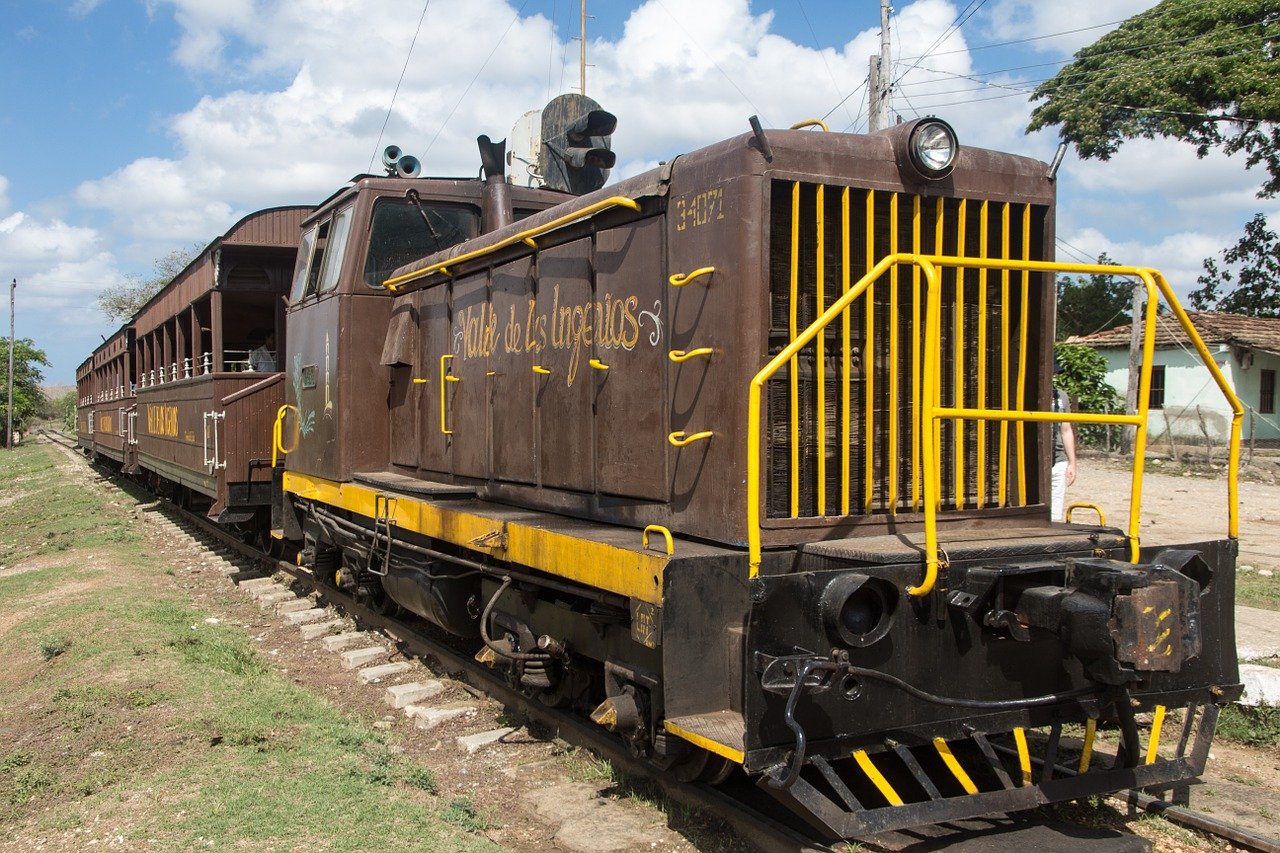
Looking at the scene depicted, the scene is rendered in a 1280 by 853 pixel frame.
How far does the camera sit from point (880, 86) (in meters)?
15.9

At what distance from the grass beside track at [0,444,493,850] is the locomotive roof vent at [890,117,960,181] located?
123 inches

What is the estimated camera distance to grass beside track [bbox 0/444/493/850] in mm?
4004

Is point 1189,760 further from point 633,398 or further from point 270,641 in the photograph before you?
point 270,641

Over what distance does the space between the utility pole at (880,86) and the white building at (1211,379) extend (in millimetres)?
12140

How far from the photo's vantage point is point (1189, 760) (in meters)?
3.83

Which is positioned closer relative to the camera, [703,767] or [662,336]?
[703,767]

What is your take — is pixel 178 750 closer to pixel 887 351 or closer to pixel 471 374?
pixel 471 374

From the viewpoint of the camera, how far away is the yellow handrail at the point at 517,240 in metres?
4.54

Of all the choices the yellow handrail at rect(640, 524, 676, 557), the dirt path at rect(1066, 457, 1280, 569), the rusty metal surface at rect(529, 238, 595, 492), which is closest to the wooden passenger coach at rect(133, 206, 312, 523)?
the rusty metal surface at rect(529, 238, 595, 492)

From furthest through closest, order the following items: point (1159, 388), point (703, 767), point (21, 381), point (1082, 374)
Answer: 1. point (21, 381)
2. point (1159, 388)
3. point (1082, 374)
4. point (703, 767)

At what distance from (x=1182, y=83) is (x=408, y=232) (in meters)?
Answer: 22.7

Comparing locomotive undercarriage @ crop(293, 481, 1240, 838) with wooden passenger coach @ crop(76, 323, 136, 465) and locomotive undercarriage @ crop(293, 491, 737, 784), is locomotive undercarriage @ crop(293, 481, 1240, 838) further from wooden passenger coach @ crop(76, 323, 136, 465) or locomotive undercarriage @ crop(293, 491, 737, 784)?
wooden passenger coach @ crop(76, 323, 136, 465)

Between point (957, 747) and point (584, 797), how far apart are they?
5.73 ft

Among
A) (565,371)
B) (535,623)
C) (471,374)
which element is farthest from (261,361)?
(535,623)
